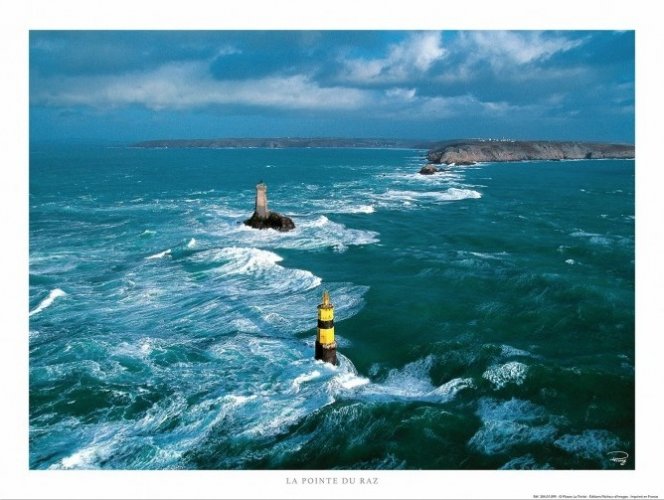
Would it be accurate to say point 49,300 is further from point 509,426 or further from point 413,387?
point 509,426

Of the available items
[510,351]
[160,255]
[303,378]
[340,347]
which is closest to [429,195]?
[160,255]

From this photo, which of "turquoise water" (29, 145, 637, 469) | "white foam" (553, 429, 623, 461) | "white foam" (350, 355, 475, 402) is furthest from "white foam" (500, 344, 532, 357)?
"white foam" (553, 429, 623, 461)

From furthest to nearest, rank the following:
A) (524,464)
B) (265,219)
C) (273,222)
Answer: (265,219) < (273,222) < (524,464)

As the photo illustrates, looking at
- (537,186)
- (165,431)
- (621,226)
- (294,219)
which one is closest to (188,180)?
(294,219)

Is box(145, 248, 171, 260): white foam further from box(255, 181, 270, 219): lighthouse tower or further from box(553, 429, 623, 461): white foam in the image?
box(553, 429, 623, 461): white foam

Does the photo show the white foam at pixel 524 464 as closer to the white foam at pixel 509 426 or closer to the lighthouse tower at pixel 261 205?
the white foam at pixel 509 426
